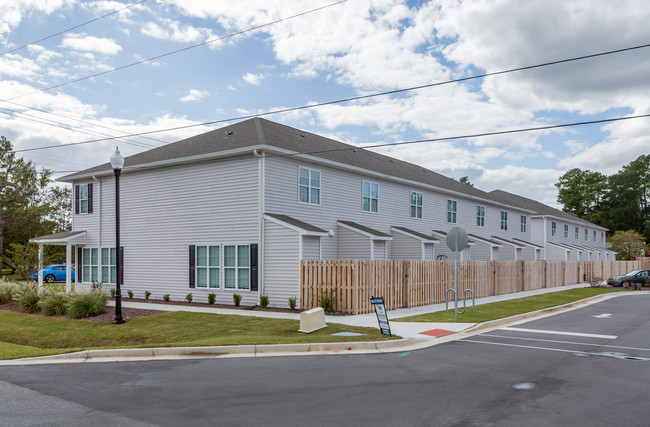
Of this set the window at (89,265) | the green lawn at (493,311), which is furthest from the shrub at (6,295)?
the green lawn at (493,311)

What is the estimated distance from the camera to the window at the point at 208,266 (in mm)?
20438

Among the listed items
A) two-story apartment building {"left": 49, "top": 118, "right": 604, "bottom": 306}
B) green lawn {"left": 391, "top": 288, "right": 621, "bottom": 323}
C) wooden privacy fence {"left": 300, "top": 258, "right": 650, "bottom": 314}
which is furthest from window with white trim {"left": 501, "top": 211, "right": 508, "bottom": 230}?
green lawn {"left": 391, "top": 288, "right": 621, "bottom": 323}

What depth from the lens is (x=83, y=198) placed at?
86.5 feet

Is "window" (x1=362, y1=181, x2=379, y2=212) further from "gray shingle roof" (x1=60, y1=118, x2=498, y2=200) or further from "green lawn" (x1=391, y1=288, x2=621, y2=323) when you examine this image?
"green lawn" (x1=391, y1=288, x2=621, y2=323)

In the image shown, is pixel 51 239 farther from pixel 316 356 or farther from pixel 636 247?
pixel 636 247

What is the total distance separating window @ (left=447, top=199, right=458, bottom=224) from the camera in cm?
3250

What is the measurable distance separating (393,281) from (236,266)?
6.08 m

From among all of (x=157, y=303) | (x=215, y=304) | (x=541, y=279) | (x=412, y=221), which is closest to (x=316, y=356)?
(x=215, y=304)

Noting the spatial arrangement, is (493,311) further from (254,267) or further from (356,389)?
(356,389)

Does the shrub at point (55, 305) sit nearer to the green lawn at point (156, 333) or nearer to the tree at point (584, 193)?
the green lawn at point (156, 333)

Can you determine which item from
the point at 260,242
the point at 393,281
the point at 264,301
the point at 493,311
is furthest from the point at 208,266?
the point at 493,311

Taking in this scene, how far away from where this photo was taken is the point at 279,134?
72.1 feet

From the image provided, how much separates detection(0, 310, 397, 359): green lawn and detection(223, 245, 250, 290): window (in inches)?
116

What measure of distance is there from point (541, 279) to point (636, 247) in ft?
123
